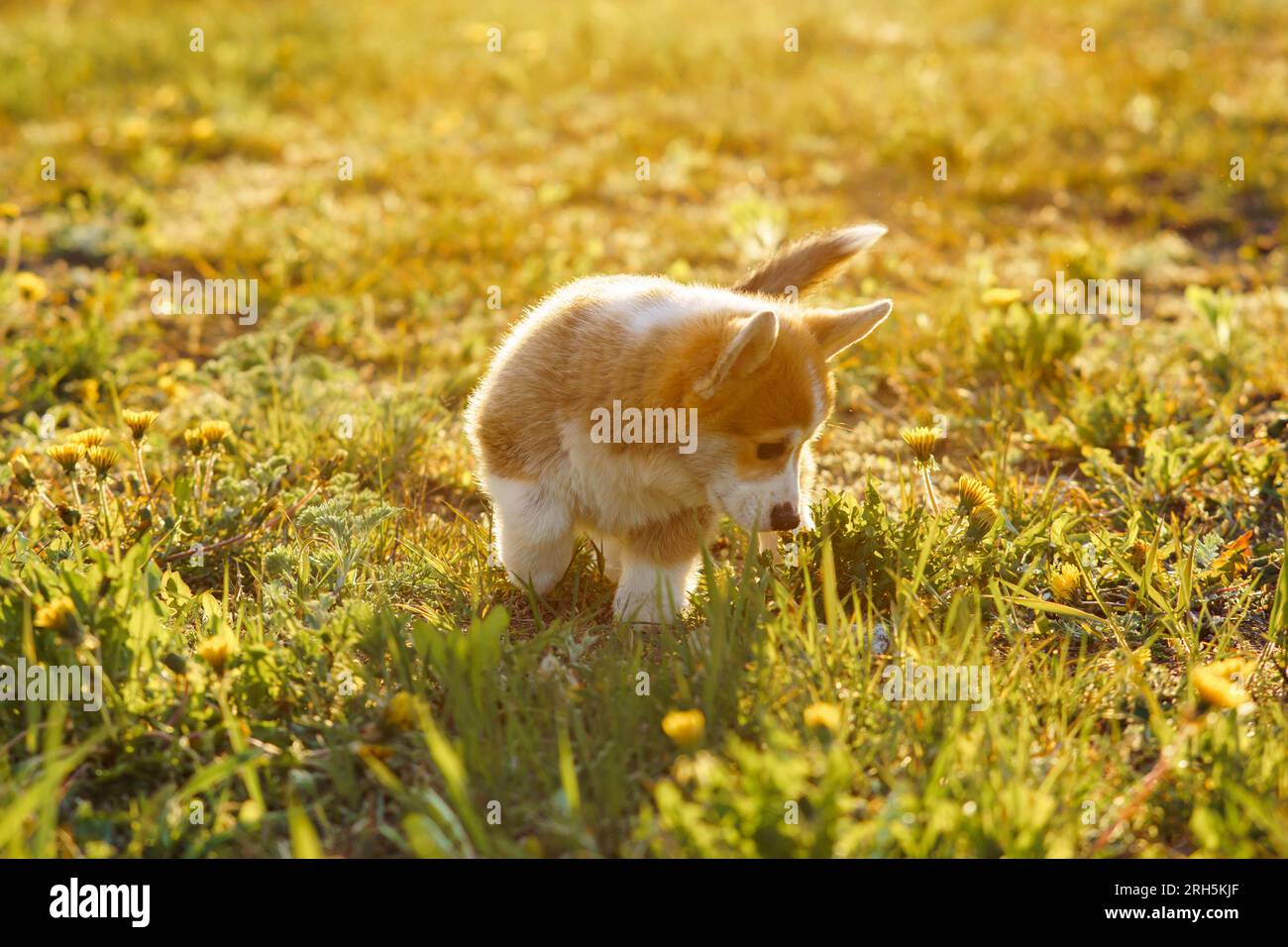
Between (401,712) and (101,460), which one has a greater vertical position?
(101,460)

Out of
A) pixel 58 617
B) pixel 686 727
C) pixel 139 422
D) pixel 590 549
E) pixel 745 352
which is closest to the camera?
pixel 686 727

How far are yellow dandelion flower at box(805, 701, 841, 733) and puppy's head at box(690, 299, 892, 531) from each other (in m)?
0.78

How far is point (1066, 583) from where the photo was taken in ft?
11.9

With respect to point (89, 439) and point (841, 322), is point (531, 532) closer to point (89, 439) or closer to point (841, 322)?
point (841, 322)

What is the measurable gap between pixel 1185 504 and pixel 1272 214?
427 centimetres

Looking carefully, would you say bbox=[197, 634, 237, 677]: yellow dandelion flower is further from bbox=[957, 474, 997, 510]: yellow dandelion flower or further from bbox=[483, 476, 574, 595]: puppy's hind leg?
bbox=[957, 474, 997, 510]: yellow dandelion flower

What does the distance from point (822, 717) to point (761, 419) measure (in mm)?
1058

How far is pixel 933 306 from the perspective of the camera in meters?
6.20

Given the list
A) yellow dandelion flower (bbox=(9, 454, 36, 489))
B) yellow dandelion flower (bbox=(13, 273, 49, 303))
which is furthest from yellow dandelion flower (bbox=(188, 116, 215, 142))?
yellow dandelion flower (bbox=(9, 454, 36, 489))

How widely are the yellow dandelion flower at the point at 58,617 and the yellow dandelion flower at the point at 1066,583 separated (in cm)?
278

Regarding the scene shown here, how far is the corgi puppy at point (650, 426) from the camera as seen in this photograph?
3428 mm

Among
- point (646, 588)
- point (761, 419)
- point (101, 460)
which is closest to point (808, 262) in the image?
point (761, 419)

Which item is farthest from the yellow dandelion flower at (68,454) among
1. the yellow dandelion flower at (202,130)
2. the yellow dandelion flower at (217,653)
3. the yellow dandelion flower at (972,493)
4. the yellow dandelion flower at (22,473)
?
the yellow dandelion flower at (202,130)
